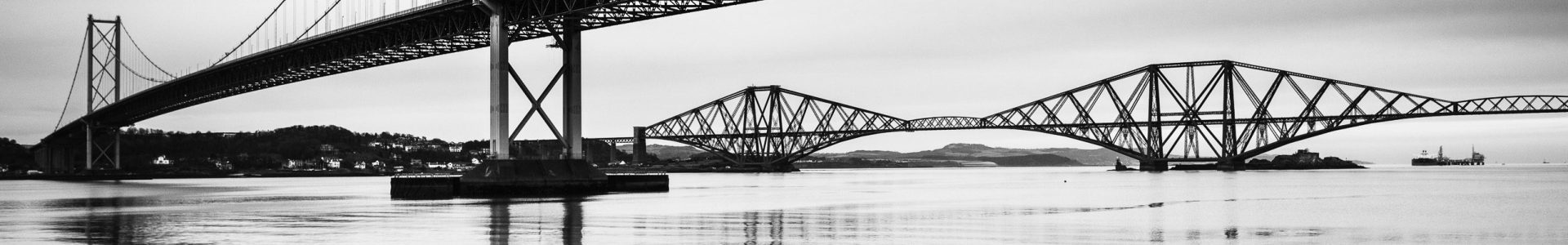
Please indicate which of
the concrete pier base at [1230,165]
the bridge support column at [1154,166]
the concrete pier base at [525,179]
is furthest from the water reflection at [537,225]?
the concrete pier base at [1230,165]

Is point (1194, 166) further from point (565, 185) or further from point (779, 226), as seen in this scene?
point (779, 226)

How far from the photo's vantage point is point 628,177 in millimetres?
44062

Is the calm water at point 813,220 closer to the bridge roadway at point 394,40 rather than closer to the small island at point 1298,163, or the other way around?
the bridge roadway at point 394,40

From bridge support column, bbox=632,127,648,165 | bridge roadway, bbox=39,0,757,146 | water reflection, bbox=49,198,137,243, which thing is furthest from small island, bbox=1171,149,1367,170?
water reflection, bbox=49,198,137,243

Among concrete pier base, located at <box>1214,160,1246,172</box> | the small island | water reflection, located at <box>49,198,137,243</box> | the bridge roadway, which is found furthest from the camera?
the small island

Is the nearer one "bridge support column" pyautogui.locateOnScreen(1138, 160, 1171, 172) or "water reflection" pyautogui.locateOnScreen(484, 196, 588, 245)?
"water reflection" pyautogui.locateOnScreen(484, 196, 588, 245)

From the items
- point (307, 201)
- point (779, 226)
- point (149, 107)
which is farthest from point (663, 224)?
point (149, 107)

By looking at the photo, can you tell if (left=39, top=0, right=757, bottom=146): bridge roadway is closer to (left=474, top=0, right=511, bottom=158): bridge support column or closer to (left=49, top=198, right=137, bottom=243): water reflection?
(left=474, top=0, right=511, bottom=158): bridge support column

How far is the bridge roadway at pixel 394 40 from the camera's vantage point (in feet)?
116

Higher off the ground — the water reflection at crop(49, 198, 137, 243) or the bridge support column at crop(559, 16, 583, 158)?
the bridge support column at crop(559, 16, 583, 158)

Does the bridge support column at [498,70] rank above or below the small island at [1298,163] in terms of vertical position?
above

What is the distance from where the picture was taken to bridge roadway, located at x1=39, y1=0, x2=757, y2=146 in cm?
3531

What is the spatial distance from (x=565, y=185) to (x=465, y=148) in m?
155

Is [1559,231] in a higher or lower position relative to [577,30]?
lower
